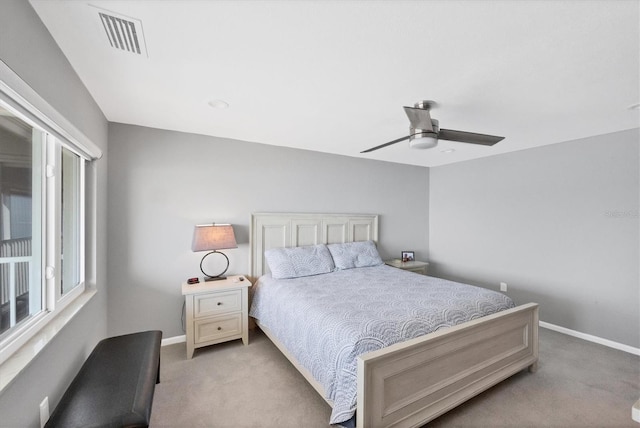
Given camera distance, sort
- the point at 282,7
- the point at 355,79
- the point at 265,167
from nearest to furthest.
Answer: the point at 282,7
the point at 355,79
the point at 265,167

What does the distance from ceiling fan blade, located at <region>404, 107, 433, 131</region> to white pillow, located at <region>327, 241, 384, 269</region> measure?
205 cm

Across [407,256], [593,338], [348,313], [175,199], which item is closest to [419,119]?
[348,313]

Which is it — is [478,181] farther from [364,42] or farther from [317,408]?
[317,408]

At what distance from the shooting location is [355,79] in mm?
1836

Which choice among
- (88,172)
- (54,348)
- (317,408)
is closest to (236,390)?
(317,408)

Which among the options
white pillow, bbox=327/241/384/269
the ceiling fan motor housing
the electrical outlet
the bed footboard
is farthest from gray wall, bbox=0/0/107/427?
white pillow, bbox=327/241/384/269

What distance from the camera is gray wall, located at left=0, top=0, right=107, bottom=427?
1080 mm

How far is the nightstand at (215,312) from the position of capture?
2.67 meters

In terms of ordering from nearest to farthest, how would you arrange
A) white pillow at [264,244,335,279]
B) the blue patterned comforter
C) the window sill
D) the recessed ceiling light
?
the window sill, the blue patterned comforter, the recessed ceiling light, white pillow at [264,244,335,279]

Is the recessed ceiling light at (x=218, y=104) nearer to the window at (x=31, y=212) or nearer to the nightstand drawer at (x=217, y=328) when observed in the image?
the window at (x=31, y=212)

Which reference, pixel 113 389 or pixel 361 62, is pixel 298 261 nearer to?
pixel 113 389

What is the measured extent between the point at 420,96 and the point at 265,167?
2.08m

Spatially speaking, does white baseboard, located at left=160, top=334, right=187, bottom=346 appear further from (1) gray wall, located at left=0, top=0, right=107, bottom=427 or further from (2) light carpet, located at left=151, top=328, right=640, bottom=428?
(1) gray wall, located at left=0, top=0, right=107, bottom=427

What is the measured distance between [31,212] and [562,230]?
4865mm
